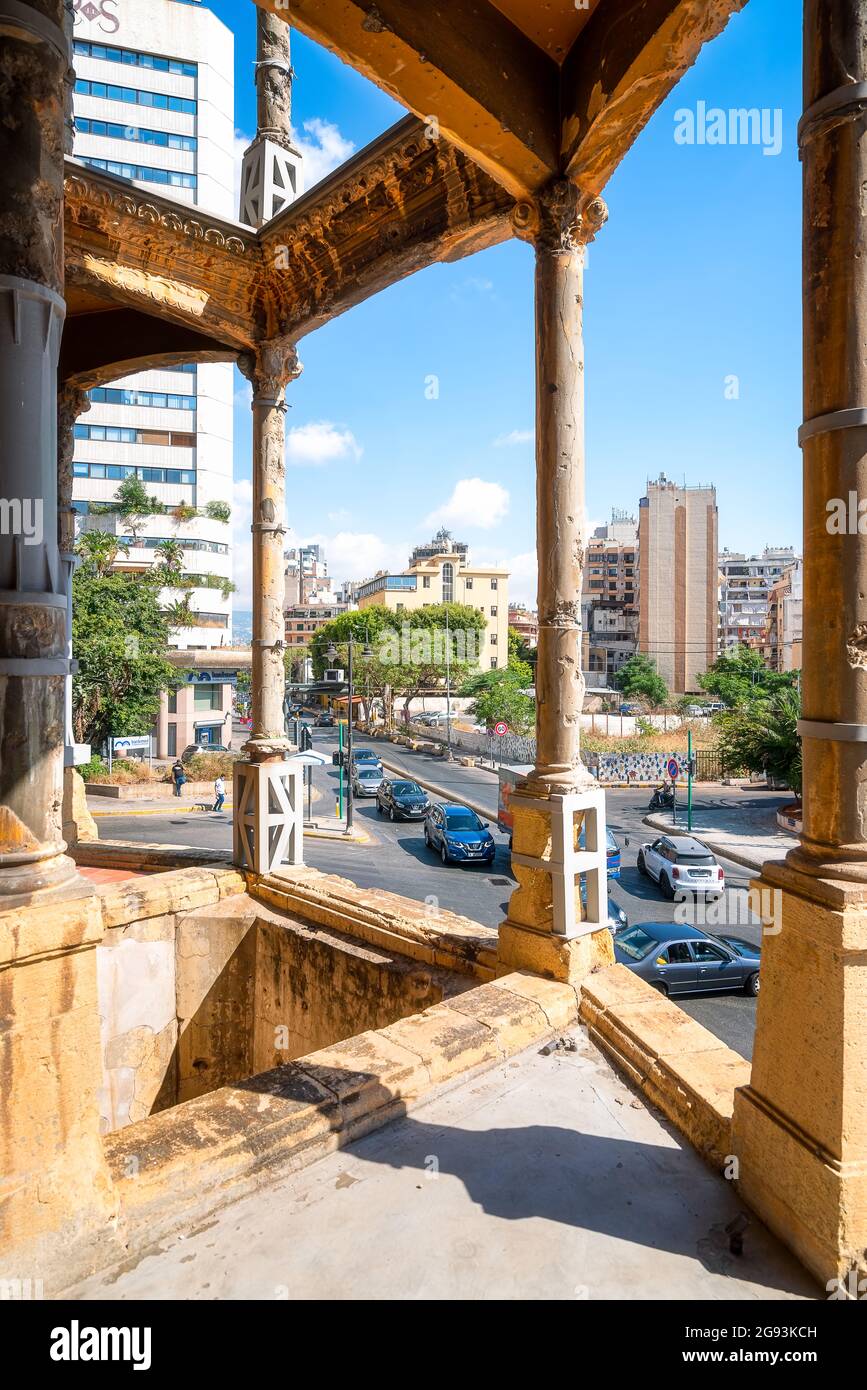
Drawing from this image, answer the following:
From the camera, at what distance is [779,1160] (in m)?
2.54

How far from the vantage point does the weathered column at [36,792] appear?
2273 mm

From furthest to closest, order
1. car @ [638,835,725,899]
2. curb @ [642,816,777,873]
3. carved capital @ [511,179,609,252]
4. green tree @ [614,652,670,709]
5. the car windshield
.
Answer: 1. green tree @ [614,652,670,709]
2. curb @ [642,816,777,873]
3. car @ [638,835,725,899]
4. the car windshield
5. carved capital @ [511,179,609,252]

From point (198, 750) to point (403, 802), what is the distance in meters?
12.9

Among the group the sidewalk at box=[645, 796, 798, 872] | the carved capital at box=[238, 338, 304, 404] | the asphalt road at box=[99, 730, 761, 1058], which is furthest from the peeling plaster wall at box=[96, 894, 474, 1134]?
the sidewalk at box=[645, 796, 798, 872]

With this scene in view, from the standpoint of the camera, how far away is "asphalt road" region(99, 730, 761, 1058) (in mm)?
11344

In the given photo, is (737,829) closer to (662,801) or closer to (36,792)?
(662,801)

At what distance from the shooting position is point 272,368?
23.5ft

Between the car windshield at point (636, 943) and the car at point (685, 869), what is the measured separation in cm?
436

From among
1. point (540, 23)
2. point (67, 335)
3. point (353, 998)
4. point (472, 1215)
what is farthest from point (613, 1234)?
point (67, 335)

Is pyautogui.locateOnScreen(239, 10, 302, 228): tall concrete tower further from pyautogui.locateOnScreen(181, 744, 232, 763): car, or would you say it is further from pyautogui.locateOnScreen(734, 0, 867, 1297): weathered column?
pyautogui.locateOnScreen(181, 744, 232, 763): car

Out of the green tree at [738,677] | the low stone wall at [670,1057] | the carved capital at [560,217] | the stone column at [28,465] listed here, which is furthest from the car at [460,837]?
the green tree at [738,677]

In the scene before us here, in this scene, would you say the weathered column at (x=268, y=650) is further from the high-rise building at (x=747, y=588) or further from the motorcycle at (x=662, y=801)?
the high-rise building at (x=747, y=588)
